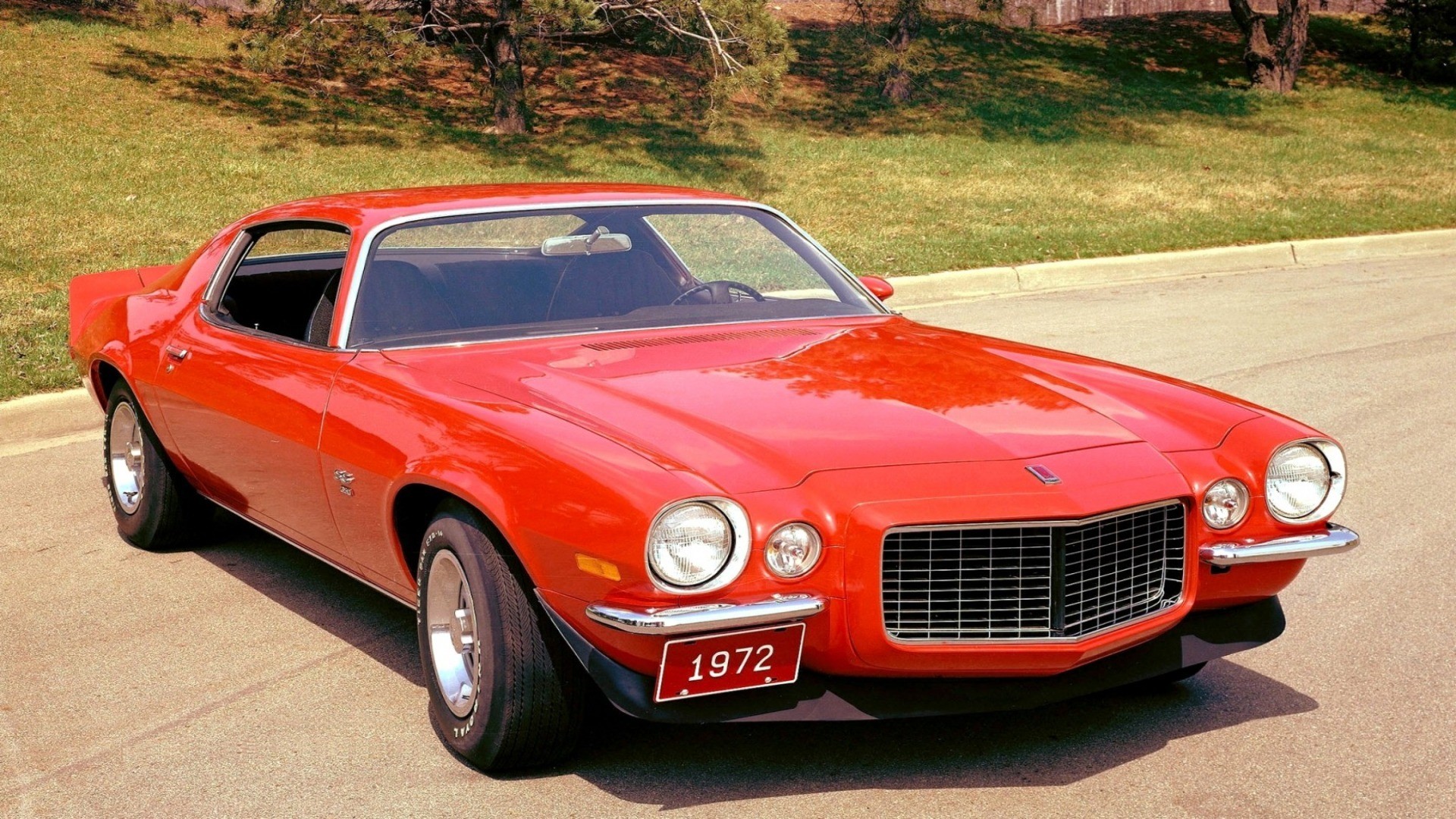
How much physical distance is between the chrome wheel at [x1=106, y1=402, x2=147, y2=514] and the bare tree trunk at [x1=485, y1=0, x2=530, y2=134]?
1351cm

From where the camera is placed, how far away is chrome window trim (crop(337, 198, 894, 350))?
4672 mm

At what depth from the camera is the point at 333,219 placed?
5.17 m

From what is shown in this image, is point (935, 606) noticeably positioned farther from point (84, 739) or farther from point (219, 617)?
point (219, 617)

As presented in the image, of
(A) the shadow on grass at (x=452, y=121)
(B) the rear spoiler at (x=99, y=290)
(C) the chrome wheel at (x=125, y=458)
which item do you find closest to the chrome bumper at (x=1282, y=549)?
(C) the chrome wheel at (x=125, y=458)

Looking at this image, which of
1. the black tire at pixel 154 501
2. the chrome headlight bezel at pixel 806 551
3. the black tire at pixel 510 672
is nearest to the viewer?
the chrome headlight bezel at pixel 806 551

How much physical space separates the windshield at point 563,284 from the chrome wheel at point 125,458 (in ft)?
5.11

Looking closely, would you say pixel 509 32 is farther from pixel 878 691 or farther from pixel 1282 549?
pixel 878 691

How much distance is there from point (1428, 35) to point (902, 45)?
516 inches

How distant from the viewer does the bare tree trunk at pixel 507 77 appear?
62.2 feet

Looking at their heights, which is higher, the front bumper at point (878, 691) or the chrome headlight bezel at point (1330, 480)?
the chrome headlight bezel at point (1330, 480)

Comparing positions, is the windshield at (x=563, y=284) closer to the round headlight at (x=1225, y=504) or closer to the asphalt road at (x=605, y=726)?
the asphalt road at (x=605, y=726)

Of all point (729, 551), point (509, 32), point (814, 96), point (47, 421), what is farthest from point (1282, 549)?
point (814, 96)

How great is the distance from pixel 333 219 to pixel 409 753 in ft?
6.62

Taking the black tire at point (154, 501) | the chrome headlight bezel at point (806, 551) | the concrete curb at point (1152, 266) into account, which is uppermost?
the chrome headlight bezel at point (806, 551)
